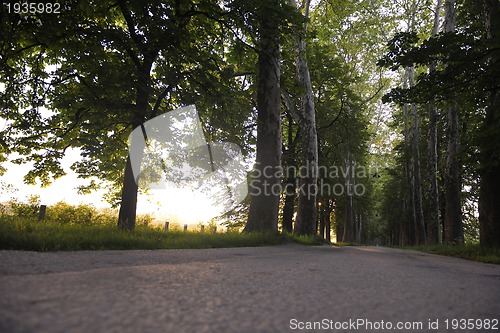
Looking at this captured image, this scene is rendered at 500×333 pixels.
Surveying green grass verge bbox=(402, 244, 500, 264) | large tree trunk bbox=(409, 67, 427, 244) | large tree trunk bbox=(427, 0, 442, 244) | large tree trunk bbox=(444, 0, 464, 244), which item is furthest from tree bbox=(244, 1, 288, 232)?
large tree trunk bbox=(409, 67, 427, 244)

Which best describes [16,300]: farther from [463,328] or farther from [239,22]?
[239,22]

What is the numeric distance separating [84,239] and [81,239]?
0.05 metres

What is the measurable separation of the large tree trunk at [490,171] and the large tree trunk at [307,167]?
5421mm

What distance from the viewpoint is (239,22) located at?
7703mm

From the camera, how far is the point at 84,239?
4188mm

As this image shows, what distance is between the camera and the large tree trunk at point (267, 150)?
9008mm

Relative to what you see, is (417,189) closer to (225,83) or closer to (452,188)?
(452,188)

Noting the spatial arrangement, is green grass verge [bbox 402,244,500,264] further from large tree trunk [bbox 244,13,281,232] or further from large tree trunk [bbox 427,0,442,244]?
large tree trunk [bbox 427,0,442,244]

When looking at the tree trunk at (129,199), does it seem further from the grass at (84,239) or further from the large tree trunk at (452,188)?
the large tree trunk at (452,188)

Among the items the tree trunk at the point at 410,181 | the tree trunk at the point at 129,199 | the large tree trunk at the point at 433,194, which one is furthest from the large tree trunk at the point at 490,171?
the tree trunk at the point at 410,181

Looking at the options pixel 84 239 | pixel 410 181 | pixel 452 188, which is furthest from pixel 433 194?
pixel 84 239

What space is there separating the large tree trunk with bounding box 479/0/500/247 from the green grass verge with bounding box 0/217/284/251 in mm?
6359

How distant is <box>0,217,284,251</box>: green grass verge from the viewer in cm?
354

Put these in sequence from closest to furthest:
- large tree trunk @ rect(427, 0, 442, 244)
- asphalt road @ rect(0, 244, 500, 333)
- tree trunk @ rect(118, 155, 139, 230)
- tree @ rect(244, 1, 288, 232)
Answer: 1. asphalt road @ rect(0, 244, 500, 333)
2. tree @ rect(244, 1, 288, 232)
3. tree trunk @ rect(118, 155, 139, 230)
4. large tree trunk @ rect(427, 0, 442, 244)
